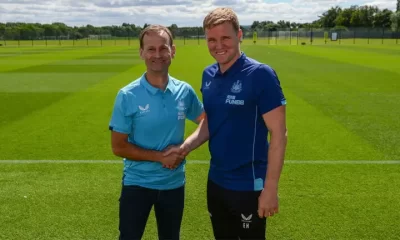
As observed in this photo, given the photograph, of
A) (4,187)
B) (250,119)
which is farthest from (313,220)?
(4,187)

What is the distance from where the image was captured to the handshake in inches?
124

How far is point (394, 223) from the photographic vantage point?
16.4 ft

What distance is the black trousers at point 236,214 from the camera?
303cm

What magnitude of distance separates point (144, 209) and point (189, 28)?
84933mm

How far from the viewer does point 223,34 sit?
2865mm

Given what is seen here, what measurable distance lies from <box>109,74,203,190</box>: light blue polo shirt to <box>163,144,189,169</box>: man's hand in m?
0.08

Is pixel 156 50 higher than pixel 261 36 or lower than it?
lower

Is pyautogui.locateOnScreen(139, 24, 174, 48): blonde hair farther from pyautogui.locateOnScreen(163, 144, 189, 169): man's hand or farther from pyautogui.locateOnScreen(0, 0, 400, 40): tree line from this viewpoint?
pyautogui.locateOnScreen(0, 0, 400, 40): tree line

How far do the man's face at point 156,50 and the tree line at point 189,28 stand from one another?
49911 millimetres

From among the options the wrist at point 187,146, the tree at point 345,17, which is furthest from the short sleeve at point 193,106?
the tree at point 345,17

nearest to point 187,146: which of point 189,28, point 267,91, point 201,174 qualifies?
point 267,91

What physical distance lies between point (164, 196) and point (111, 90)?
43.2 ft

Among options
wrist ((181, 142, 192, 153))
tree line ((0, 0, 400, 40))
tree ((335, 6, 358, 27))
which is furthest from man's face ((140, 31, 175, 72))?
tree ((335, 6, 358, 27))

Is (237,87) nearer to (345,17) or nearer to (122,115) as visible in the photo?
(122,115)
